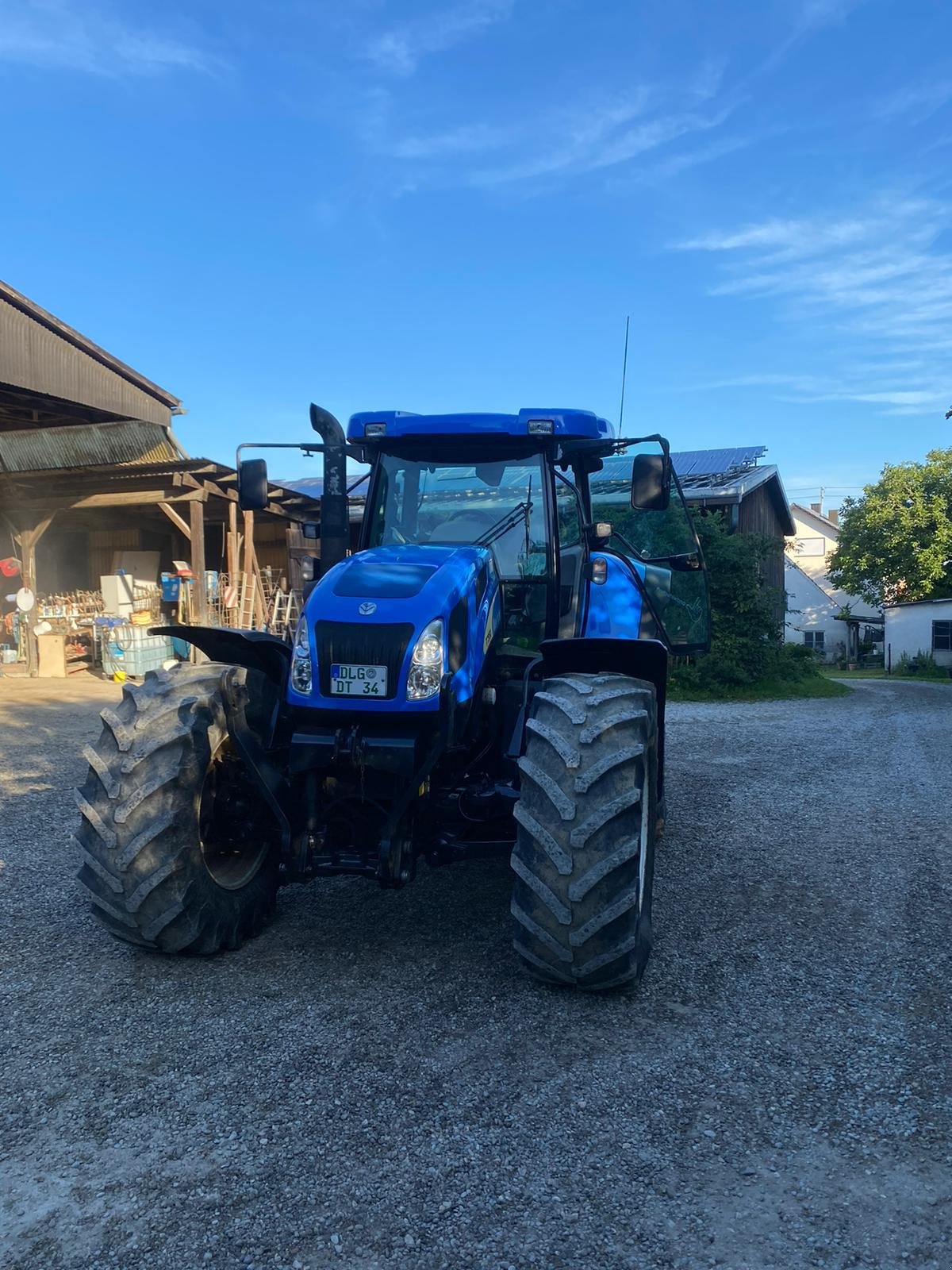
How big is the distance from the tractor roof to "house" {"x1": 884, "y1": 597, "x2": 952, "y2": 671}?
29594mm

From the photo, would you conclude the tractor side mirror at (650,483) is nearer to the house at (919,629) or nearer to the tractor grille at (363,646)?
the tractor grille at (363,646)

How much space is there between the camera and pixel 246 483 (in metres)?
4.65

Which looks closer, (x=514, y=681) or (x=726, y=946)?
(x=726, y=946)

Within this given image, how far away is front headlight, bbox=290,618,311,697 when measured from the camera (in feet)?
11.9

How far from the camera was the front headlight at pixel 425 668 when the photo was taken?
3.52 metres

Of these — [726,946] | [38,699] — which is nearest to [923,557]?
[38,699]

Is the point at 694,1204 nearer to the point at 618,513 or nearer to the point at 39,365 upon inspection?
the point at 618,513

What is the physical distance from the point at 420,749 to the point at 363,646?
45 centimetres

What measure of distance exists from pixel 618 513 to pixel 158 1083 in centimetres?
Result: 892

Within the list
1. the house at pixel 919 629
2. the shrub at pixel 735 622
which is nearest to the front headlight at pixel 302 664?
the shrub at pixel 735 622

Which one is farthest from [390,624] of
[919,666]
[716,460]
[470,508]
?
[919,666]

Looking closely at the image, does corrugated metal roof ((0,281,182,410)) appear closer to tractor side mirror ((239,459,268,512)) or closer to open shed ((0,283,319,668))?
open shed ((0,283,319,668))

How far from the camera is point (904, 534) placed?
113ft

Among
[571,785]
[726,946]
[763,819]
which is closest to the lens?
[571,785]
